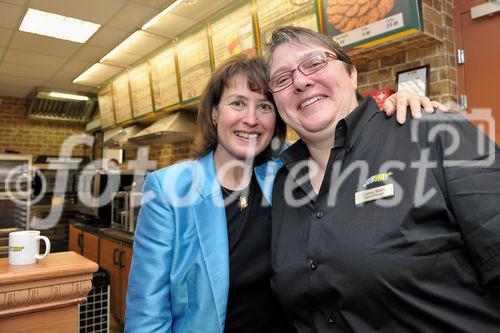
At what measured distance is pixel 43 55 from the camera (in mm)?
4746

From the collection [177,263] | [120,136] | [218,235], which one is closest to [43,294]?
[177,263]

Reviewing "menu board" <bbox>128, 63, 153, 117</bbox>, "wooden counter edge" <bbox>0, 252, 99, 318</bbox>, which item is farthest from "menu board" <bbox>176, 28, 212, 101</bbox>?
"wooden counter edge" <bbox>0, 252, 99, 318</bbox>

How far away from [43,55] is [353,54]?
4.04 meters

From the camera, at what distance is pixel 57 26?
3.94 meters

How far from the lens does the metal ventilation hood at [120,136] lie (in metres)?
5.57

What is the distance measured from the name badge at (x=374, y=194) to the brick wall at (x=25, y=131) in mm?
7357

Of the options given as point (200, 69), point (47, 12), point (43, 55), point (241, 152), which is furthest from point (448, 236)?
point (43, 55)

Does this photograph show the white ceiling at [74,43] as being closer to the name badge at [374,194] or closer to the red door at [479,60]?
the red door at [479,60]

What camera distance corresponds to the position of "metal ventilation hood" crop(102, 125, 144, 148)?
5570mm

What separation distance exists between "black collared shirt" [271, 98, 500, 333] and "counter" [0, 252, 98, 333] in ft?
2.50

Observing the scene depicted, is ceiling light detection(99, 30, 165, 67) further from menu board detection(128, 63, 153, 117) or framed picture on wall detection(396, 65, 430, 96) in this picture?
framed picture on wall detection(396, 65, 430, 96)

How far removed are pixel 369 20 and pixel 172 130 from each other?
2.65m

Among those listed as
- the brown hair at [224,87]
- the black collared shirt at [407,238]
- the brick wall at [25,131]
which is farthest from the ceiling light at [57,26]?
the black collared shirt at [407,238]

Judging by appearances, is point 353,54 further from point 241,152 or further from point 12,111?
point 12,111
